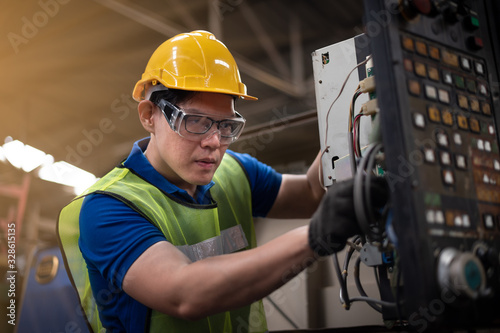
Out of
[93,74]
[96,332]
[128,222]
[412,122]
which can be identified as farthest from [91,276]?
[93,74]

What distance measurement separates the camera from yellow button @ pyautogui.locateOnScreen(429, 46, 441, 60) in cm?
84

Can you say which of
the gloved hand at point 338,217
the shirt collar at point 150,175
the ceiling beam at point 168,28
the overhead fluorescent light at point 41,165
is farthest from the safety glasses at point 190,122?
the overhead fluorescent light at point 41,165

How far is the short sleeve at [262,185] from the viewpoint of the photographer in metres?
1.76

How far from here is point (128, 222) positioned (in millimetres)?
1163

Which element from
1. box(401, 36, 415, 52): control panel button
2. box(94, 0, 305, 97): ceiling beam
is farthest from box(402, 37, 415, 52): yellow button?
box(94, 0, 305, 97): ceiling beam

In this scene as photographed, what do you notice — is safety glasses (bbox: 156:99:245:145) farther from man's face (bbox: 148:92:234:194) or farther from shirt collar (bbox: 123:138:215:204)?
shirt collar (bbox: 123:138:215:204)

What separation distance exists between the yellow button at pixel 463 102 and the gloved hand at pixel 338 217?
0.79 feet

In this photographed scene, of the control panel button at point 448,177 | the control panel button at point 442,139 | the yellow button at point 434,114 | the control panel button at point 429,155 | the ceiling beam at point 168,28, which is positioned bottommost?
the control panel button at point 448,177

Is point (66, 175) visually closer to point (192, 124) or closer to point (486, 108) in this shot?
point (192, 124)

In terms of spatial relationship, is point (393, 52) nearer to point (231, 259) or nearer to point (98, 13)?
point (231, 259)

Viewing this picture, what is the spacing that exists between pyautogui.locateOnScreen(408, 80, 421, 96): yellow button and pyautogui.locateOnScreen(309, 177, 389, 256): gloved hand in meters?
0.16

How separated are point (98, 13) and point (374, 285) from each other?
3.49m

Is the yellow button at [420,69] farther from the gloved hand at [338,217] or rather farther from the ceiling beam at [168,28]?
the ceiling beam at [168,28]

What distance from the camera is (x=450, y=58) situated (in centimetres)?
88
